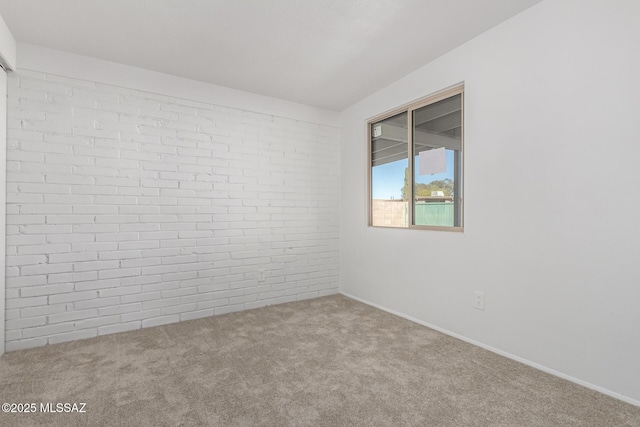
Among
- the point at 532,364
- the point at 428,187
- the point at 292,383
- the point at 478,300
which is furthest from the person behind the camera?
the point at 428,187

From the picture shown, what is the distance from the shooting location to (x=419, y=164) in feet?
10.1

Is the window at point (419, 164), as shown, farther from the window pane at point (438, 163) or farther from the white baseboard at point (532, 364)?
the white baseboard at point (532, 364)

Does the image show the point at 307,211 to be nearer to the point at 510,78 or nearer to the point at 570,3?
the point at 510,78

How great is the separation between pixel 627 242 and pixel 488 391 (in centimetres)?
114

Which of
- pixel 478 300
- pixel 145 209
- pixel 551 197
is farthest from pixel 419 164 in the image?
pixel 145 209

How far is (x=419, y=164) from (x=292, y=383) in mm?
2245

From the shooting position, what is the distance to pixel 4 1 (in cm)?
203

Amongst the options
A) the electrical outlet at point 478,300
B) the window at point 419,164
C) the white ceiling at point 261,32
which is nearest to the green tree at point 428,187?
the window at point 419,164

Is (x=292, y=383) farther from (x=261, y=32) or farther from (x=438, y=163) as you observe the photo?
(x=261, y=32)

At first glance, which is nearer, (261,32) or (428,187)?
(261,32)

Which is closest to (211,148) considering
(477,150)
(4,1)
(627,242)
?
(4,1)

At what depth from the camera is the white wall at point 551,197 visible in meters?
1.74

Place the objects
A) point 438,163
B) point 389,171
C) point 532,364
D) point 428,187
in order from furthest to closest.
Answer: point 389,171 < point 428,187 < point 438,163 < point 532,364

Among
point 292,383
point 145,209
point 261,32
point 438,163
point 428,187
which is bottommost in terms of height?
point 292,383
